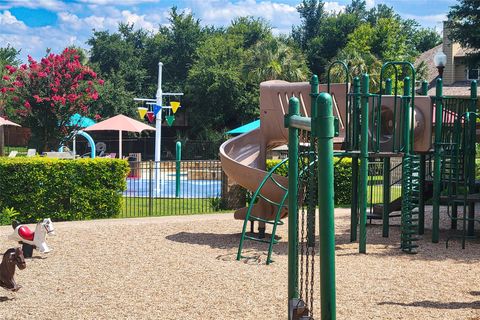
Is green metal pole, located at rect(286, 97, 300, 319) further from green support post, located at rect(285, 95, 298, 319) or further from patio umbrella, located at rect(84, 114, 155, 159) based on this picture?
patio umbrella, located at rect(84, 114, 155, 159)

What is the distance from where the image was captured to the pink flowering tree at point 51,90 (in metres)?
23.8

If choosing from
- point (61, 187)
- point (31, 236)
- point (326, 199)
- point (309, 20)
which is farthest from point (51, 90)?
point (309, 20)

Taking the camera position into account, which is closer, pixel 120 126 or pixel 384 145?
pixel 384 145

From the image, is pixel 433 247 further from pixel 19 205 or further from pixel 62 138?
pixel 62 138

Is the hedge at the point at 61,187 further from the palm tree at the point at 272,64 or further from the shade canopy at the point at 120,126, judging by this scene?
the palm tree at the point at 272,64

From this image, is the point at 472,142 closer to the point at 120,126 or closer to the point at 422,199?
the point at 422,199

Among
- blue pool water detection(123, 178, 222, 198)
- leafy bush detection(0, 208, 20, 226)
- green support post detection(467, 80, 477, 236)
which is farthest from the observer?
blue pool water detection(123, 178, 222, 198)

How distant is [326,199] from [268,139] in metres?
8.67

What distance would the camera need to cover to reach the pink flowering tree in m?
23.8

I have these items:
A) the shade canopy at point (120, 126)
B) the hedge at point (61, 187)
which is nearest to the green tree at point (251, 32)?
the shade canopy at point (120, 126)

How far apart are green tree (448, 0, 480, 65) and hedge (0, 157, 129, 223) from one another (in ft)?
31.3

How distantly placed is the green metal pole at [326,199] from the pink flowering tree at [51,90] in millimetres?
21019

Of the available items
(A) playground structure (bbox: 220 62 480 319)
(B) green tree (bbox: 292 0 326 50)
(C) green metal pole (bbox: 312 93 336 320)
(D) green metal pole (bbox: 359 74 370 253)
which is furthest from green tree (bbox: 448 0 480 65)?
(B) green tree (bbox: 292 0 326 50)

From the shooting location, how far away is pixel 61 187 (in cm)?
Result: 1401
